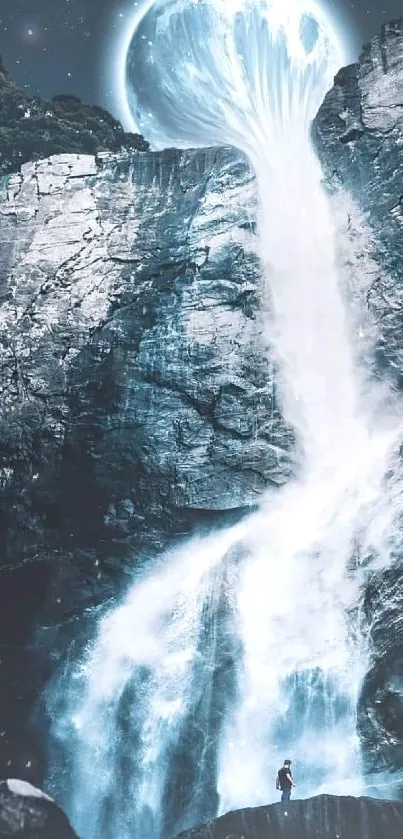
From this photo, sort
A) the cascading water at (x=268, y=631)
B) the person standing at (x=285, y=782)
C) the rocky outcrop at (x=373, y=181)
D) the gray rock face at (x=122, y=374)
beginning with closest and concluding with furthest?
1. the person standing at (x=285, y=782)
2. the cascading water at (x=268, y=631)
3. the gray rock face at (x=122, y=374)
4. the rocky outcrop at (x=373, y=181)

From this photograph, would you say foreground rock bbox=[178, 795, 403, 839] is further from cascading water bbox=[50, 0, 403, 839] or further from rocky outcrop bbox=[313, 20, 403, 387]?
rocky outcrop bbox=[313, 20, 403, 387]

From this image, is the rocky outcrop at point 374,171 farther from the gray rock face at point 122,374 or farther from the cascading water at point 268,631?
the gray rock face at point 122,374

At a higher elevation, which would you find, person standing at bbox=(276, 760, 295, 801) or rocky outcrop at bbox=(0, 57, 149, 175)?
rocky outcrop at bbox=(0, 57, 149, 175)

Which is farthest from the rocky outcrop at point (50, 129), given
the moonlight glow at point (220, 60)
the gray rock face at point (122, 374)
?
the gray rock face at point (122, 374)

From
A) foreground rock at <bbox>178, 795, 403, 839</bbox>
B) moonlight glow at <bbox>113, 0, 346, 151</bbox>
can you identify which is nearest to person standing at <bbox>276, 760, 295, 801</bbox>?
foreground rock at <bbox>178, 795, 403, 839</bbox>

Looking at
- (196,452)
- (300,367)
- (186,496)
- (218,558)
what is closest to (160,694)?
(218,558)

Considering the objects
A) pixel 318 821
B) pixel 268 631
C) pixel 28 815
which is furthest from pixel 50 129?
pixel 318 821
